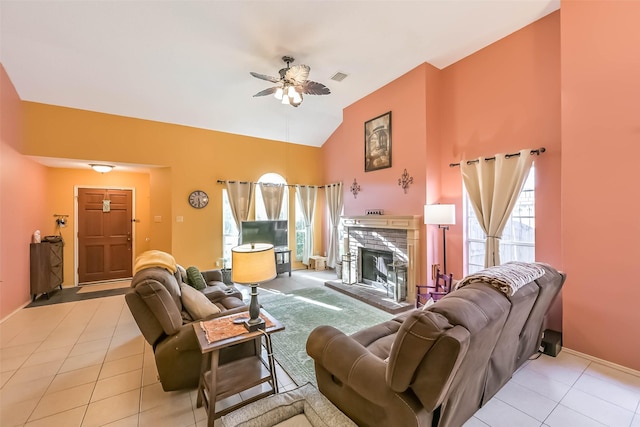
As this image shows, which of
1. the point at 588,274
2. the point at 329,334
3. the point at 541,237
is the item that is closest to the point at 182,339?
the point at 329,334

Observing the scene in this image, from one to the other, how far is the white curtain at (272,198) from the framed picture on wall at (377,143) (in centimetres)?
226

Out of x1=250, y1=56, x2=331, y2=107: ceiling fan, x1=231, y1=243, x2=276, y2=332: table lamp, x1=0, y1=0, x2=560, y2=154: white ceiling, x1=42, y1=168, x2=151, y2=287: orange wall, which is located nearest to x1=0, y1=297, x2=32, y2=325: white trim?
x1=42, y1=168, x2=151, y2=287: orange wall

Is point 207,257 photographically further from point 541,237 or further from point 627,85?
point 627,85

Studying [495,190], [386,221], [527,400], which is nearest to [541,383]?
[527,400]

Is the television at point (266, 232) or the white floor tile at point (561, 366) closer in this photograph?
the white floor tile at point (561, 366)

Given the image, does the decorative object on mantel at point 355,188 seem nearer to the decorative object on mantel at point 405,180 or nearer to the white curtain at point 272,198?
the decorative object on mantel at point 405,180

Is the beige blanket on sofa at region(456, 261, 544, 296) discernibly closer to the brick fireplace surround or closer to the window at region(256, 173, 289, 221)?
the brick fireplace surround

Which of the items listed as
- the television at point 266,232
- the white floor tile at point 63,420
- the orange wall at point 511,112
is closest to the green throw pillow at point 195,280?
the white floor tile at point 63,420

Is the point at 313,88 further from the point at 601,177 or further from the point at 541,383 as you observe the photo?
the point at 541,383

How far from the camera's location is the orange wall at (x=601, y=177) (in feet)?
7.68

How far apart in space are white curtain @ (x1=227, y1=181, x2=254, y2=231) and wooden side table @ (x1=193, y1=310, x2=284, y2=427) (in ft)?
12.7

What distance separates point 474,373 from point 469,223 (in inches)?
116

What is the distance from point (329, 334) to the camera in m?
1.75

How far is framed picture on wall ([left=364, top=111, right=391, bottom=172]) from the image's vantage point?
4.79 meters
